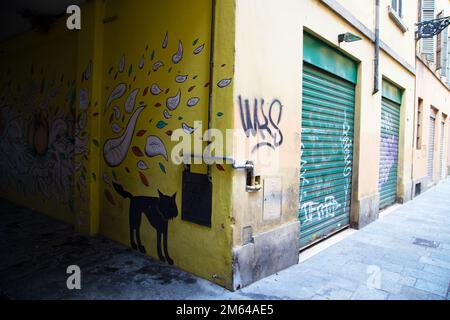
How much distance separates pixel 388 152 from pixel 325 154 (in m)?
3.77

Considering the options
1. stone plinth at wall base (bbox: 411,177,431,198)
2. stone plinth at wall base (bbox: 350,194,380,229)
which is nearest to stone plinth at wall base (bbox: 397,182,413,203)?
stone plinth at wall base (bbox: 411,177,431,198)

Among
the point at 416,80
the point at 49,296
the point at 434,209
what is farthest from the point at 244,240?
the point at 416,80

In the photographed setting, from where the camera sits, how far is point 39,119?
6461 mm

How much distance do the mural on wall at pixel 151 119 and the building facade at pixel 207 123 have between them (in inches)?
0.8

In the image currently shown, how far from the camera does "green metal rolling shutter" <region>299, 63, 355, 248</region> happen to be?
4.63 meters

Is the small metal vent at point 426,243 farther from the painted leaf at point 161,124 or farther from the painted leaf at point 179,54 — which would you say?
the painted leaf at point 179,54

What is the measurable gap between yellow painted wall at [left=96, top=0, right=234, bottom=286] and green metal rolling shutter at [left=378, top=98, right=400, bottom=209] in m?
5.38

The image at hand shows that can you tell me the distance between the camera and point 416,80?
9375 mm

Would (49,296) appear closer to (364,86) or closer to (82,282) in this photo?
(82,282)

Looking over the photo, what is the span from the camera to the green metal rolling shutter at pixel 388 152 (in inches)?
297

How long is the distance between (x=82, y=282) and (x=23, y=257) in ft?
4.24

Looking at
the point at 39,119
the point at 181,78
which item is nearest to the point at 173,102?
the point at 181,78

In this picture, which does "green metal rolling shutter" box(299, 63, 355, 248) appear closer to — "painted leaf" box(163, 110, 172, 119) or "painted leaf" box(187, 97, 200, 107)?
"painted leaf" box(187, 97, 200, 107)

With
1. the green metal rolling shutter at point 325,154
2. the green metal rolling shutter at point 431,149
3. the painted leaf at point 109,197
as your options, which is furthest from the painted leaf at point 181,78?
the green metal rolling shutter at point 431,149
